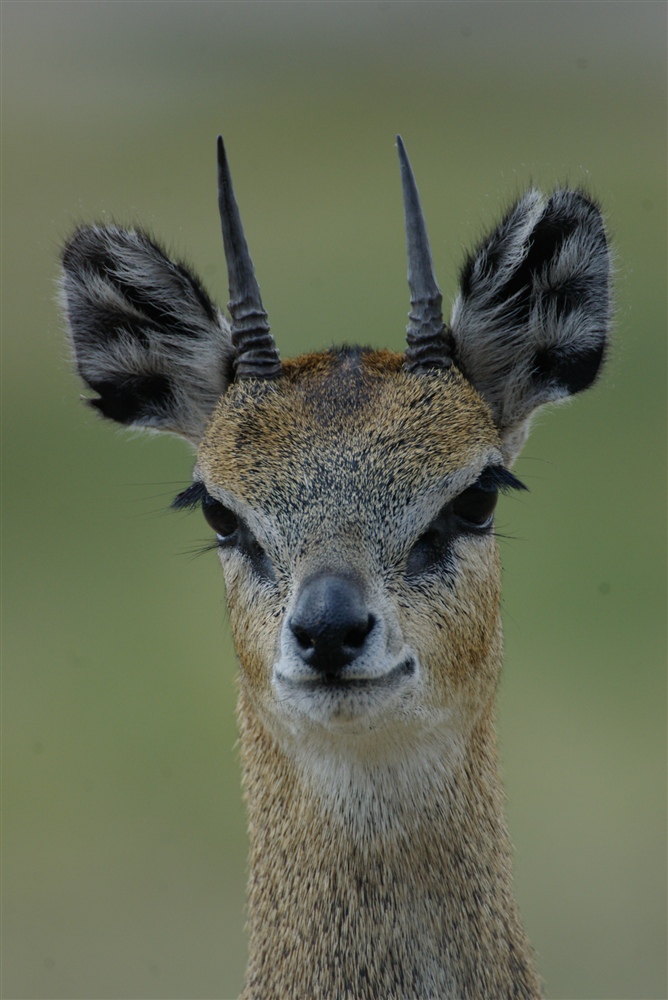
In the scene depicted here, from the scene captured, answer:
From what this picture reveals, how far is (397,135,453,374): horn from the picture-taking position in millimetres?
6285

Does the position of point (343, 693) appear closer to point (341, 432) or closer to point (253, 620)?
point (253, 620)

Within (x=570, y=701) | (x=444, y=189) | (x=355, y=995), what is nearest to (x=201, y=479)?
(x=355, y=995)

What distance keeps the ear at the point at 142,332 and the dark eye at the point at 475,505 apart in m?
1.51

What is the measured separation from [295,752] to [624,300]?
2.88m

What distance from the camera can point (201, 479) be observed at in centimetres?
642

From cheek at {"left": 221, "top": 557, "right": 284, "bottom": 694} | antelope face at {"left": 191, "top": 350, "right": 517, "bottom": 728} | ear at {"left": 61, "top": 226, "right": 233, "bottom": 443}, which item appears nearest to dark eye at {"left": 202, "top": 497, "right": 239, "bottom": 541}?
antelope face at {"left": 191, "top": 350, "right": 517, "bottom": 728}

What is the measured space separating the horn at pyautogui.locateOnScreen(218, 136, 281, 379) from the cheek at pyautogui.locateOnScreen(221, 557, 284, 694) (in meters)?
0.95

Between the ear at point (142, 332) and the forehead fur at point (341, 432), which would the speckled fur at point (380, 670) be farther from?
the ear at point (142, 332)

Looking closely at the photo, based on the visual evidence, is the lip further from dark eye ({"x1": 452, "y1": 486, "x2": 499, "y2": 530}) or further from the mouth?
dark eye ({"x1": 452, "y1": 486, "x2": 499, "y2": 530})

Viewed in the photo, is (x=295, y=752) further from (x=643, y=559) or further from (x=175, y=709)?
(x=643, y=559)

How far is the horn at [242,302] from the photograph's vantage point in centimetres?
635

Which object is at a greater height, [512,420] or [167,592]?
[512,420]

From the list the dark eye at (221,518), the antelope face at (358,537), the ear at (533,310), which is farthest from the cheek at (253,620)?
the ear at (533,310)

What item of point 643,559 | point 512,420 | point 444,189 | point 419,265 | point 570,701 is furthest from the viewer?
point 444,189
